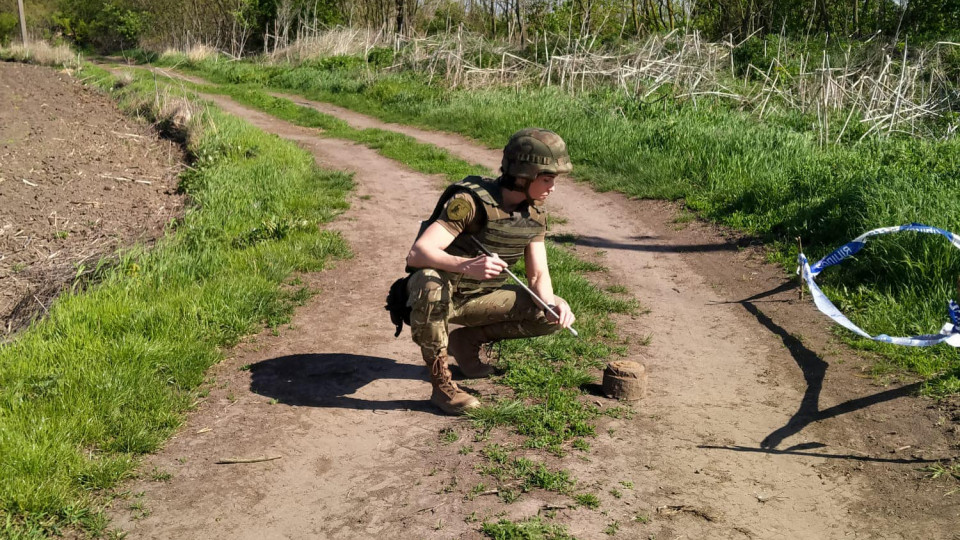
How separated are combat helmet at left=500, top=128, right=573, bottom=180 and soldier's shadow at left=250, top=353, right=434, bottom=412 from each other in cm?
134

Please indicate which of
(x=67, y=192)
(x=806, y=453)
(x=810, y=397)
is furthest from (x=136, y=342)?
(x=67, y=192)

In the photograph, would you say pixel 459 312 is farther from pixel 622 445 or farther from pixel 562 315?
pixel 622 445

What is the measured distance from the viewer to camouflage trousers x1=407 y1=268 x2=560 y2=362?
3979 mm

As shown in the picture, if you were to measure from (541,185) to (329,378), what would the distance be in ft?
5.56

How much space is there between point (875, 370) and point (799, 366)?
41 centimetres

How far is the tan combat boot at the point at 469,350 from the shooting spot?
460cm

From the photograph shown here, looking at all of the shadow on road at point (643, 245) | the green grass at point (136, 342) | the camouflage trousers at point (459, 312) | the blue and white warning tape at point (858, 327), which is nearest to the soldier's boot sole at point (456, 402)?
the camouflage trousers at point (459, 312)

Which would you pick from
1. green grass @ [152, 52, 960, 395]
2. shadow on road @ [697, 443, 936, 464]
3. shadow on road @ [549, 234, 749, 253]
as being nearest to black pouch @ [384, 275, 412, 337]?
shadow on road @ [697, 443, 936, 464]

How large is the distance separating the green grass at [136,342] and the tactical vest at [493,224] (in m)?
1.66

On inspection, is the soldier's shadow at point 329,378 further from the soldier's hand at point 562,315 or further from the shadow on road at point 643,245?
the shadow on road at point 643,245

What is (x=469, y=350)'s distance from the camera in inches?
182

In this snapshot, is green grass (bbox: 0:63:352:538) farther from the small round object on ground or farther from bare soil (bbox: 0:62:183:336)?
the small round object on ground

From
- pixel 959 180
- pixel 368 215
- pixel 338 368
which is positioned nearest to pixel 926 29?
pixel 959 180

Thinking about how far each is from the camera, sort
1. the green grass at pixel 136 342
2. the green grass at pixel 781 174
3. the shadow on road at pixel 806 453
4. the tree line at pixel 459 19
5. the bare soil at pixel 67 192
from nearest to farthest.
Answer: the green grass at pixel 136 342, the shadow on road at pixel 806 453, the green grass at pixel 781 174, the bare soil at pixel 67 192, the tree line at pixel 459 19
